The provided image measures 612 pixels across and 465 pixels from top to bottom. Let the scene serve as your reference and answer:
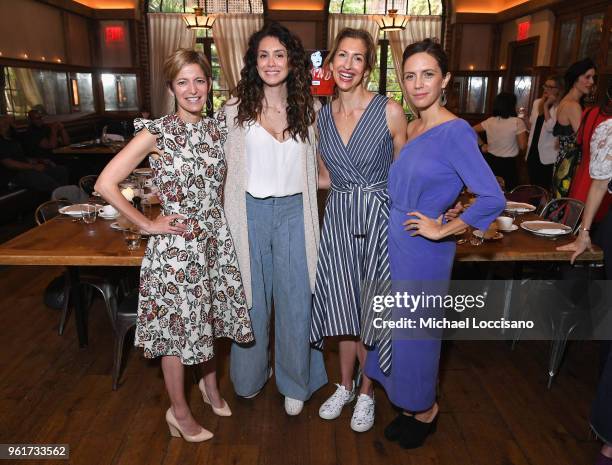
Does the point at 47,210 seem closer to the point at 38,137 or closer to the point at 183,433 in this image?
the point at 183,433

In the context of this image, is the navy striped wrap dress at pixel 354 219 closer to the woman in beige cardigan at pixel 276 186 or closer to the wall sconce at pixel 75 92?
the woman in beige cardigan at pixel 276 186

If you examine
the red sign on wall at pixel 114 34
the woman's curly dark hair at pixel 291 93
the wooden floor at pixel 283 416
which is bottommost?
the wooden floor at pixel 283 416

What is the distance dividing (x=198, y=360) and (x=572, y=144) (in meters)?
3.57

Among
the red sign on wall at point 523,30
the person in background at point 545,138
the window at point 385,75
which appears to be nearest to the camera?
the person in background at point 545,138

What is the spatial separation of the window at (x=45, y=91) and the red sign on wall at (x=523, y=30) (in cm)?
868

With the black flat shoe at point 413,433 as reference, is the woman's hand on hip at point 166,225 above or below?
above

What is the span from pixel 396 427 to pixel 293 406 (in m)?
0.53

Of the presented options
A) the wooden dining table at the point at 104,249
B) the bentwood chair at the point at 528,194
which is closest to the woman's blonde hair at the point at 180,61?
the wooden dining table at the point at 104,249

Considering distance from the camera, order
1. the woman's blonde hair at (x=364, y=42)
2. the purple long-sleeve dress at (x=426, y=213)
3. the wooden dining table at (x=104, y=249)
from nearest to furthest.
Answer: the purple long-sleeve dress at (x=426, y=213) → the woman's blonde hair at (x=364, y=42) → the wooden dining table at (x=104, y=249)

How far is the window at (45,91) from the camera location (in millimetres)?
7562

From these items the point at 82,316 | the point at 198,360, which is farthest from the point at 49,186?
the point at 198,360

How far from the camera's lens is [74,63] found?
984 cm

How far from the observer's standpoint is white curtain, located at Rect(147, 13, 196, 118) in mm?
10750

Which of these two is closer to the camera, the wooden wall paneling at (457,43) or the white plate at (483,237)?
the white plate at (483,237)
